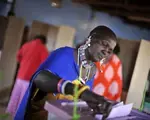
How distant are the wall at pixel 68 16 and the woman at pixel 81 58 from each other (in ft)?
10.9

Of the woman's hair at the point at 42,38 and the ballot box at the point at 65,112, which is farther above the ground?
the woman's hair at the point at 42,38

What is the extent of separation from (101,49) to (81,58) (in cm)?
16

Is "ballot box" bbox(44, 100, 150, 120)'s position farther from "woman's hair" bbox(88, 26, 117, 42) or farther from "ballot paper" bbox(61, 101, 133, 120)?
"woman's hair" bbox(88, 26, 117, 42)

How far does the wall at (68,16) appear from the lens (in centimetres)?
476

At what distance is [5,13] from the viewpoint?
15.9 ft

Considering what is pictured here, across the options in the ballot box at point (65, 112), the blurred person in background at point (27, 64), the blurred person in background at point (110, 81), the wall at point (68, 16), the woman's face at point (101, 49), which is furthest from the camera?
the wall at point (68, 16)

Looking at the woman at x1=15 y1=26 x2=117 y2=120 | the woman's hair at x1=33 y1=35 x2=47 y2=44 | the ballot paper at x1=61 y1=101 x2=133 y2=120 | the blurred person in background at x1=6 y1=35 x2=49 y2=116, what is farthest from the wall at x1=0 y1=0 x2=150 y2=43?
the ballot paper at x1=61 y1=101 x2=133 y2=120

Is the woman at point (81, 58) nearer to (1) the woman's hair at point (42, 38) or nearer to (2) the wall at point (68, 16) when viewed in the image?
(1) the woman's hair at point (42, 38)

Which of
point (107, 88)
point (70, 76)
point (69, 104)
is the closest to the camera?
point (69, 104)

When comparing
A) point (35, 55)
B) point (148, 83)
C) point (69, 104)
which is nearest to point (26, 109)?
point (69, 104)

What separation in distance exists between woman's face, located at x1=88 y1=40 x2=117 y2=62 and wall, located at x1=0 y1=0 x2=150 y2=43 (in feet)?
11.3

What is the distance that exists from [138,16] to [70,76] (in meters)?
2.76

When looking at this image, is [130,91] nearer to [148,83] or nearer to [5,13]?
[148,83]

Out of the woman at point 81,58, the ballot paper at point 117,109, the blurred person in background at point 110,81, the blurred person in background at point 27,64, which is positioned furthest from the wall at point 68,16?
the ballot paper at point 117,109
